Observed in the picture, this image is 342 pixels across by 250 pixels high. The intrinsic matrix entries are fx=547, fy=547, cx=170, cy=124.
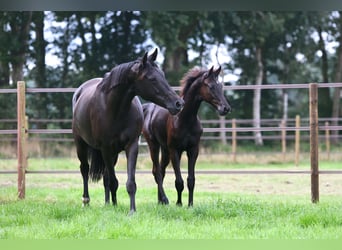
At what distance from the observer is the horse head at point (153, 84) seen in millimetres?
5258

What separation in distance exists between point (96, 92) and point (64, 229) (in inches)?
→ 82.1

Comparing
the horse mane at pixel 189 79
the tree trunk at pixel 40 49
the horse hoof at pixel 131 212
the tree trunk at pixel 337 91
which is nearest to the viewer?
the horse hoof at pixel 131 212

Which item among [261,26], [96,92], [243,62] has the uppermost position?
[261,26]

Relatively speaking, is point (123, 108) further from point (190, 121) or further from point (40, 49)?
point (40, 49)

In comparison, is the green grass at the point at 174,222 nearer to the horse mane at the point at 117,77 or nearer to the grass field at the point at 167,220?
the grass field at the point at 167,220

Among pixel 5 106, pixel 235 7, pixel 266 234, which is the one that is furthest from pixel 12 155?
pixel 235 7

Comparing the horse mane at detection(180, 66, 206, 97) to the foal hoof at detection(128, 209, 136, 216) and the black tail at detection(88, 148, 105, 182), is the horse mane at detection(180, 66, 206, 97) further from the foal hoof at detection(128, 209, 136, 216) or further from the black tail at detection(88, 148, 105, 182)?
the foal hoof at detection(128, 209, 136, 216)

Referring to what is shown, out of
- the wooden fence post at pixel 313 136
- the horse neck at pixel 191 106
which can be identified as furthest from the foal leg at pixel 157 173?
the wooden fence post at pixel 313 136

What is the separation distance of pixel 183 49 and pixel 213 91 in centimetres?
1638

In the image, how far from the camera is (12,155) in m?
15.0

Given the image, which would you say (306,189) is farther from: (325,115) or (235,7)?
(325,115)

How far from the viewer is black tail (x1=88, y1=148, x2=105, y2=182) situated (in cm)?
661

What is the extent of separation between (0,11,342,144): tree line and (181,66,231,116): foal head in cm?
1337

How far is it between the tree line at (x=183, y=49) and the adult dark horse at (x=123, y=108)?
13.4m
